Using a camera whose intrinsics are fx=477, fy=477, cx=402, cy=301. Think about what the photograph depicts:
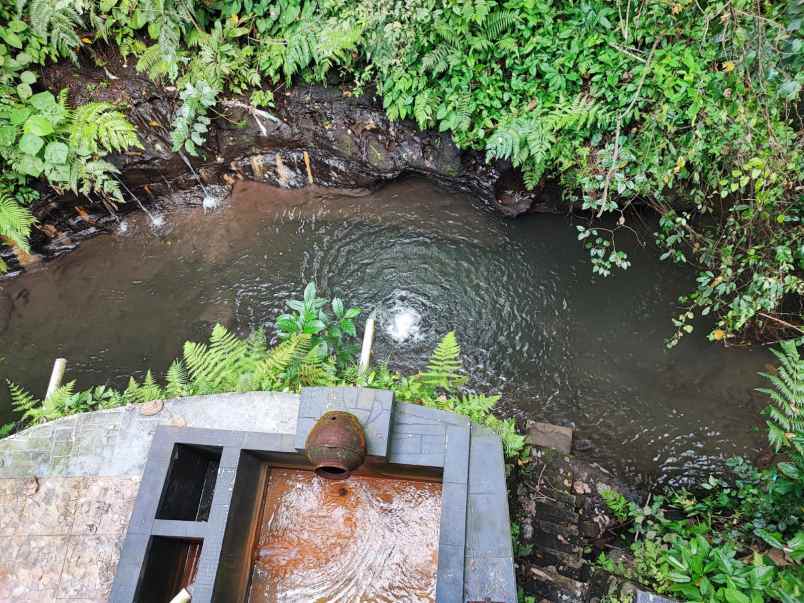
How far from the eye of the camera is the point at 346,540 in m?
4.20

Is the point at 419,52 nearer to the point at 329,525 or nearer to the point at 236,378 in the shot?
the point at 236,378

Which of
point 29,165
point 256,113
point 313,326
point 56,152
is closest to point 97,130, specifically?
point 56,152

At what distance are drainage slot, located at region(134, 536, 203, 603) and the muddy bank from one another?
5.88 meters

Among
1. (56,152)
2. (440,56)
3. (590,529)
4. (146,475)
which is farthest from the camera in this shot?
(56,152)

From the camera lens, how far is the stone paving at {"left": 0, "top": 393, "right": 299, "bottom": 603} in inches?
161

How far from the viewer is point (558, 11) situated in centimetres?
615

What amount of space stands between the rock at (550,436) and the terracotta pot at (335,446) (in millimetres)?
2856

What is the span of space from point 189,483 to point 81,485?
1.07 meters

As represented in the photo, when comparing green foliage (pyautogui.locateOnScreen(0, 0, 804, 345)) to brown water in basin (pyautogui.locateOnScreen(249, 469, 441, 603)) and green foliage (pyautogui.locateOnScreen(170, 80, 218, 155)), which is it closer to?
green foliage (pyautogui.locateOnScreen(170, 80, 218, 155))

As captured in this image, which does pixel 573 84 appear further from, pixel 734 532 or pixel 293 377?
pixel 734 532

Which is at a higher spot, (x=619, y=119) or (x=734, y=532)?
(x=619, y=119)

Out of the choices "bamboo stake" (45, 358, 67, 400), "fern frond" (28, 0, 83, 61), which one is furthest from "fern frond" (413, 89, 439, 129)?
"bamboo stake" (45, 358, 67, 400)

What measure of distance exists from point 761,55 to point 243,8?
6.91 metres

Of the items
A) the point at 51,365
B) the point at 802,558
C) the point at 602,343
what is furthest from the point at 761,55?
the point at 51,365
